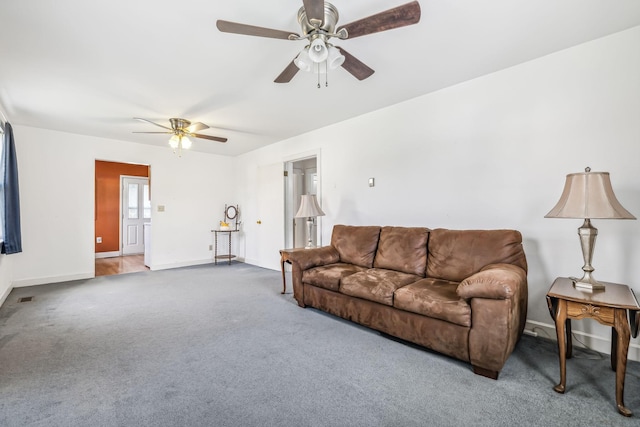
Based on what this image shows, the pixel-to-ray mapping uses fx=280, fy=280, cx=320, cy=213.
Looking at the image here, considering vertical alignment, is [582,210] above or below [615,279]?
above

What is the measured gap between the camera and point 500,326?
1756 millimetres

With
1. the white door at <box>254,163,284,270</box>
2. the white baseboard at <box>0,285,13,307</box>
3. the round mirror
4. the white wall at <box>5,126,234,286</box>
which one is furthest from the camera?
the round mirror

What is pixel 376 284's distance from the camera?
247 cm

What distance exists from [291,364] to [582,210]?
2.18 m

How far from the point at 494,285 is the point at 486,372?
59 cm

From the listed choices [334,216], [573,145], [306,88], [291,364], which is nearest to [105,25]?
[306,88]

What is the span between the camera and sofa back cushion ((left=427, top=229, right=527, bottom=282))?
231 cm

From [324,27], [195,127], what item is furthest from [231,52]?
[195,127]

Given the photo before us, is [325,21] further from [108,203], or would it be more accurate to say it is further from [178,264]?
[108,203]

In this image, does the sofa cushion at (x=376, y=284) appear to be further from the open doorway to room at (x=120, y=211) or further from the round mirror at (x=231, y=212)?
the open doorway to room at (x=120, y=211)

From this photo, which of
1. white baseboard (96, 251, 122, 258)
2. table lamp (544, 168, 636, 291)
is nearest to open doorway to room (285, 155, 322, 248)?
table lamp (544, 168, 636, 291)

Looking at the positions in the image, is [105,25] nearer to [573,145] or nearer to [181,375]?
[181,375]

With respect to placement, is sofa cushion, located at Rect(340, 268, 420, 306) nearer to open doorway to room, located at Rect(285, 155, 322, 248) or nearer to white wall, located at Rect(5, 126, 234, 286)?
open doorway to room, located at Rect(285, 155, 322, 248)

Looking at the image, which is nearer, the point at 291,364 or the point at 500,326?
the point at 500,326
